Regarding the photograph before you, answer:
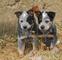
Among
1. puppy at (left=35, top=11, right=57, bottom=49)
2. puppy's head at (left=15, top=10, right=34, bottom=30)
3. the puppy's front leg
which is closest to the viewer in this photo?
puppy's head at (left=15, top=10, right=34, bottom=30)

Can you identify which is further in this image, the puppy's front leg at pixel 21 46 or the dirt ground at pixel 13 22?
the puppy's front leg at pixel 21 46

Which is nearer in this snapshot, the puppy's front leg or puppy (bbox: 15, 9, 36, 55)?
puppy (bbox: 15, 9, 36, 55)

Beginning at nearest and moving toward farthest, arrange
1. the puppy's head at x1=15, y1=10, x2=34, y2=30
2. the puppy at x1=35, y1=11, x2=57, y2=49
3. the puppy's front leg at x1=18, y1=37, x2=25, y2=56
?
the puppy's head at x1=15, y1=10, x2=34, y2=30, the puppy at x1=35, y1=11, x2=57, y2=49, the puppy's front leg at x1=18, y1=37, x2=25, y2=56

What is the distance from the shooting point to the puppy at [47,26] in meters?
6.62

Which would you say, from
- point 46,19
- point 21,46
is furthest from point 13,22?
point 46,19

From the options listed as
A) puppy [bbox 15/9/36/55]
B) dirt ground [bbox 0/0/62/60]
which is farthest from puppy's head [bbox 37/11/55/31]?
dirt ground [bbox 0/0/62/60]

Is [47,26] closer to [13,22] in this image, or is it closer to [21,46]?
[21,46]

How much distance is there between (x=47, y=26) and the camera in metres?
6.63

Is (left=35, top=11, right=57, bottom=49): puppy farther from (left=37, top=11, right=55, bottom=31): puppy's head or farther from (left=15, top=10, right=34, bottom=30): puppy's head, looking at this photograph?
(left=15, top=10, right=34, bottom=30): puppy's head

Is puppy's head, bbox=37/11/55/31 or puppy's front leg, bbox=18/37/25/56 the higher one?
puppy's head, bbox=37/11/55/31

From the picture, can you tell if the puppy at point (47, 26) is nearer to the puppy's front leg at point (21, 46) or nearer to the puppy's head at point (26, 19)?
the puppy's head at point (26, 19)

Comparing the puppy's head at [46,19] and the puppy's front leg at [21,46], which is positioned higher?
the puppy's head at [46,19]

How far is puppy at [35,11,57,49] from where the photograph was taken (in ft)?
21.7

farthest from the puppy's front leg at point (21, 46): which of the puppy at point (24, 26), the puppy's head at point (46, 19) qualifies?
the puppy's head at point (46, 19)
